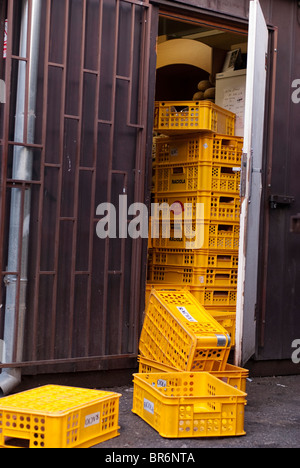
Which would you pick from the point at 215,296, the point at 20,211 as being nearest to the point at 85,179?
the point at 20,211

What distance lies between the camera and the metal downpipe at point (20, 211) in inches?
220

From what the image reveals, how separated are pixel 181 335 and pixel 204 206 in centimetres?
189

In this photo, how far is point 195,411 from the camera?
467 cm

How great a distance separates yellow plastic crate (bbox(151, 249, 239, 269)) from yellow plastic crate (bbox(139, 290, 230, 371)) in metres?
0.85

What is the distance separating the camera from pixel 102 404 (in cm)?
452

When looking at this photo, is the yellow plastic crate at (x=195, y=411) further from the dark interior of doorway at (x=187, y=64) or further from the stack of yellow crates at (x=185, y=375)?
the dark interior of doorway at (x=187, y=64)

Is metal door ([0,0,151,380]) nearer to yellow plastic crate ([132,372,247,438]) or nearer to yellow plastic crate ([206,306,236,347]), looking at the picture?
yellow plastic crate ([206,306,236,347])

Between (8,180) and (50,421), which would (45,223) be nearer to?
(8,180)

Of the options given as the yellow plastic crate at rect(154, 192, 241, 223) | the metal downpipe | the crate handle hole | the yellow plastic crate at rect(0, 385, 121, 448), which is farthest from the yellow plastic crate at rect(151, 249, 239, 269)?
the crate handle hole

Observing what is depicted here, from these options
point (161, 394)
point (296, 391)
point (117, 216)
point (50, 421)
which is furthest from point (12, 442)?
point (296, 391)

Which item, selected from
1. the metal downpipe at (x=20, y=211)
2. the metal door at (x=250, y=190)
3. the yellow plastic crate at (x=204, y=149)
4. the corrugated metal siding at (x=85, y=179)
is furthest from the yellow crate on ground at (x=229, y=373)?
the yellow plastic crate at (x=204, y=149)

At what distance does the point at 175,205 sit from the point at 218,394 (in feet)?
8.75

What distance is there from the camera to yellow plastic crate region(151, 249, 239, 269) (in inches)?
272

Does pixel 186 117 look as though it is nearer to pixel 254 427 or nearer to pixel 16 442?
pixel 254 427
